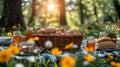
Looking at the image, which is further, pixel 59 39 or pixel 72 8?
pixel 72 8

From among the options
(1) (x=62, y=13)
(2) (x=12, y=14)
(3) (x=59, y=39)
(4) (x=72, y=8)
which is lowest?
(4) (x=72, y=8)

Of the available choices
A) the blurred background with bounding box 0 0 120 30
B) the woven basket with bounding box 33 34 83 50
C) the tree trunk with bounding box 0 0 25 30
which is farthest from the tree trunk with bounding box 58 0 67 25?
the woven basket with bounding box 33 34 83 50

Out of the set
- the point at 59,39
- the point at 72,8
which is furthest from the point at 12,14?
the point at 72,8

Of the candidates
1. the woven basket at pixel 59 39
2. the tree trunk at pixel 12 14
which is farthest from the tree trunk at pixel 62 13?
the woven basket at pixel 59 39

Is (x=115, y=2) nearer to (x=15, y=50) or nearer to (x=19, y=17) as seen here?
(x=19, y=17)

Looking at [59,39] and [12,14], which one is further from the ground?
[59,39]

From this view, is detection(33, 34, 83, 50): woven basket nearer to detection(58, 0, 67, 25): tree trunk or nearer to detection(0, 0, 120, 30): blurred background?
detection(58, 0, 67, 25): tree trunk

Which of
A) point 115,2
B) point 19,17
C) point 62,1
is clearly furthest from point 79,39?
point 115,2

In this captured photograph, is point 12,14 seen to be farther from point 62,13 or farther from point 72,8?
point 72,8

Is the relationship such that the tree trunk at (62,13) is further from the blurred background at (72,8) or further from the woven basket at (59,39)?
the woven basket at (59,39)
